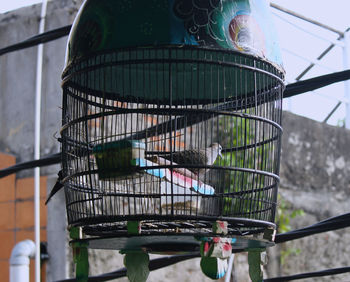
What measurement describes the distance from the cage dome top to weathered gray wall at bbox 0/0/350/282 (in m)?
1.88

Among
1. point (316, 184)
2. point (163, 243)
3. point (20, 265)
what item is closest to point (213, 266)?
point (163, 243)

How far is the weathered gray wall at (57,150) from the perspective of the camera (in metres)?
3.34

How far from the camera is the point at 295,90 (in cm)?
201

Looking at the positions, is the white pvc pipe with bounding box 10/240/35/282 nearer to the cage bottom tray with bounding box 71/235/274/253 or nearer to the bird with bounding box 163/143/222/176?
the cage bottom tray with bounding box 71/235/274/253

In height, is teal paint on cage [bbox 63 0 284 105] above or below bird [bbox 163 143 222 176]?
above

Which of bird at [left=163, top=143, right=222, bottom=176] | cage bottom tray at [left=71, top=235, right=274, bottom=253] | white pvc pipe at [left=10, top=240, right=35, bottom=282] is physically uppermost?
bird at [left=163, top=143, right=222, bottom=176]

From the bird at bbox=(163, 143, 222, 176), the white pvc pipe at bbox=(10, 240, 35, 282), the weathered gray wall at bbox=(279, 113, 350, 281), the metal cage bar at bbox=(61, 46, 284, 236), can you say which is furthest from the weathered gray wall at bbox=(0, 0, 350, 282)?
the bird at bbox=(163, 143, 222, 176)

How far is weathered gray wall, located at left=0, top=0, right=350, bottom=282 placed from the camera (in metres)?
3.34

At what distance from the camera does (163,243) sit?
1.67 metres

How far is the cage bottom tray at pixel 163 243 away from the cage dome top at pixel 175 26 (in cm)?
46

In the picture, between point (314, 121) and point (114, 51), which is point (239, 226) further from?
point (314, 121)

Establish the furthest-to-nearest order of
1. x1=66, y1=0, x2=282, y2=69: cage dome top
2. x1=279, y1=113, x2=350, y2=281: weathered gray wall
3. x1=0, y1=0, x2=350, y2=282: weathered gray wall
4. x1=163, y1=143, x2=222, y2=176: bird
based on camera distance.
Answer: x1=279, y1=113, x2=350, y2=281: weathered gray wall
x1=0, y1=0, x2=350, y2=282: weathered gray wall
x1=163, y1=143, x2=222, y2=176: bird
x1=66, y1=0, x2=282, y2=69: cage dome top

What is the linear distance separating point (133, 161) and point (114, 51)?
27 centimetres

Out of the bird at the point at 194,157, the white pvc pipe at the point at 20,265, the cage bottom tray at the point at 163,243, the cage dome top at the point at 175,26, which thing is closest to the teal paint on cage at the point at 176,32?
the cage dome top at the point at 175,26
